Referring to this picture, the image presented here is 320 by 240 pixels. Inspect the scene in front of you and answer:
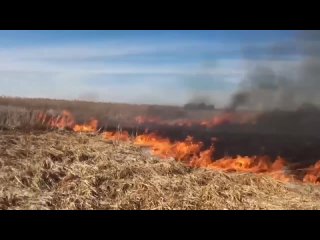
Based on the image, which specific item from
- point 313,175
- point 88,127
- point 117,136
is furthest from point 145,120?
point 313,175

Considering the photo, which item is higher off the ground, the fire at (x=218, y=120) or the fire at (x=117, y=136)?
the fire at (x=218, y=120)

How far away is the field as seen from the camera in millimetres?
4820

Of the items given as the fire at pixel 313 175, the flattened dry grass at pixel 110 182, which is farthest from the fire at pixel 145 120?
the fire at pixel 313 175

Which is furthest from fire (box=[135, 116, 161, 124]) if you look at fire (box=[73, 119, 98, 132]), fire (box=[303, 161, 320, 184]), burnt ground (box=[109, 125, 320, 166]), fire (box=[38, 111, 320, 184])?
fire (box=[303, 161, 320, 184])

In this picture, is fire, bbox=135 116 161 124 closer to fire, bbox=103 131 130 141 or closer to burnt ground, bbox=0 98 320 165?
burnt ground, bbox=0 98 320 165

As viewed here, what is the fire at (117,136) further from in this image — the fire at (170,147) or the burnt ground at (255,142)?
the burnt ground at (255,142)

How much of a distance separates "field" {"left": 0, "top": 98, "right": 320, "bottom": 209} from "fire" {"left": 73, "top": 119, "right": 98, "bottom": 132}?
4 cm

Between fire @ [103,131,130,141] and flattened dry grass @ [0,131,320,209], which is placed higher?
fire @ [103,131,130,141]

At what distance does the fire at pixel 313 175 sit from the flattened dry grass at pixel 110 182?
74 mm

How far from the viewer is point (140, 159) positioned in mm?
5102

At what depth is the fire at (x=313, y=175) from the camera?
514 centimetres

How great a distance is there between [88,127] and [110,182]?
0.69 metres

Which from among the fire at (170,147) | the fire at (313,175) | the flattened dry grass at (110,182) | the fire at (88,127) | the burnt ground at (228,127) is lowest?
the flattened dry grass at (110,182)

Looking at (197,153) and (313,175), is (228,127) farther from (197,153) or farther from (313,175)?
(313,175)
